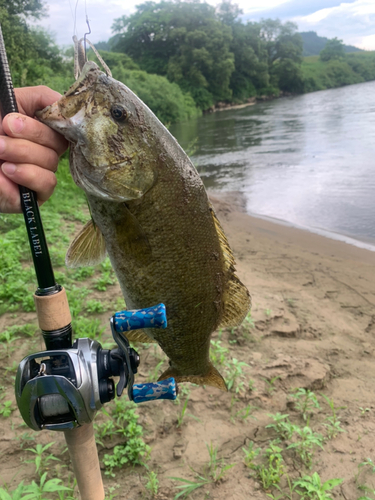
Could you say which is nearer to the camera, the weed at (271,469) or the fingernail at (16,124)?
the fingernail at (16,124)

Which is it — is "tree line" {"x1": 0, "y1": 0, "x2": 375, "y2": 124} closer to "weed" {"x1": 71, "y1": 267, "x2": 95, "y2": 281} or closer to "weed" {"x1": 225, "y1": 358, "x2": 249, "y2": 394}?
"weed" {"x1": 71, "y1": 267, "x2": 95, "y2": 281}

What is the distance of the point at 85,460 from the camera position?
1486mm

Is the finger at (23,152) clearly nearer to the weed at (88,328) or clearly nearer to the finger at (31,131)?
the finger at (31,131)

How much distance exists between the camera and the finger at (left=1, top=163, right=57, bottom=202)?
1304 millimetres

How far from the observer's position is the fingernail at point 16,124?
4.09 feet

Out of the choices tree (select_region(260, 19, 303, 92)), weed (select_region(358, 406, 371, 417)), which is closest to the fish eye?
weed (select_region(358, 406, 371, 417))

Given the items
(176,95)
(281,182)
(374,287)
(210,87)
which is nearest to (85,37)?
(374,287)

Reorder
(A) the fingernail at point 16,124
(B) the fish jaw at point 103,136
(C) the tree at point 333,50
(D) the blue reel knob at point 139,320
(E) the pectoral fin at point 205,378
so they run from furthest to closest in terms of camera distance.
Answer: (C) the tree at point 333,50 → (E) the pectoral fin at point 205,378 → (B) the fish jaw at point 103,136 → (A) the fingernail at point 16,124 → (D) the blue reel knob at point 139,320

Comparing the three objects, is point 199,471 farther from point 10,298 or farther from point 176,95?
point 176,95

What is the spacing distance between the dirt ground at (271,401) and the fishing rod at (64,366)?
3.92 feet

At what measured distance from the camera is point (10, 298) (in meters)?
3.68

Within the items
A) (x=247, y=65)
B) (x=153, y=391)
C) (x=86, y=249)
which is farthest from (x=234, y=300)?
(x=247, y=65)

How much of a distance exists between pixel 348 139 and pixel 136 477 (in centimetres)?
1563

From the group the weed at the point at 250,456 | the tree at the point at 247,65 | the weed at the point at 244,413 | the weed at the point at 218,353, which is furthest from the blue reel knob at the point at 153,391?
the tree at the point at 247,65
